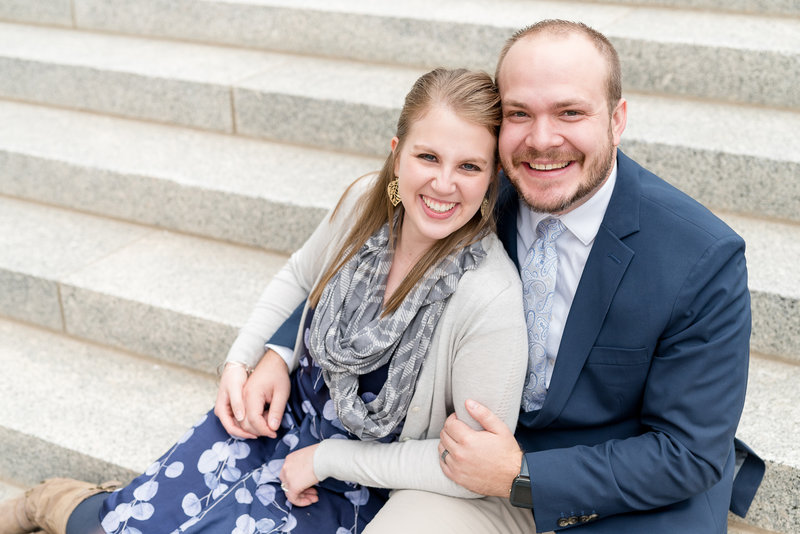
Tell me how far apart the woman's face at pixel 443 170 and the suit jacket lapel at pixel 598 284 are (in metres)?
0.28

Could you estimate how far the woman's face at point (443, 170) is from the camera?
5.74 ft

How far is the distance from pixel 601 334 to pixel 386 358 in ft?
1.55

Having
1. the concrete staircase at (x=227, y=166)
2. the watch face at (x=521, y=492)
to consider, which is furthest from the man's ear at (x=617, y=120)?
the concrete staircase at (x=227, y=166)

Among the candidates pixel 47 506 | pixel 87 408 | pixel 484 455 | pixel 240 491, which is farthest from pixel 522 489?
pixel 87 408

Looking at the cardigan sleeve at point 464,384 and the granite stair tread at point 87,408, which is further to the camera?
the granite stair tread at point 87,408

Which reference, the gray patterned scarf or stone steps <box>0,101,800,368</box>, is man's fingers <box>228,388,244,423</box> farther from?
stone steps <box>0,101,800,368</box>

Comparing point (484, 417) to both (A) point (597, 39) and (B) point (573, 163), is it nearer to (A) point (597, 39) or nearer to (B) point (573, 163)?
(B) point (573, 163)

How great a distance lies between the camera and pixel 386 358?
1865 mm

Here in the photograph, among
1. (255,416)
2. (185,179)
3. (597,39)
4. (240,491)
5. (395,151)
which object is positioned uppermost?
(597,39)

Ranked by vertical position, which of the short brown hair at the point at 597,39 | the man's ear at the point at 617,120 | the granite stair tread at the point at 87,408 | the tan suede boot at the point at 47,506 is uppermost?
the short brown hair at the point at 597,39

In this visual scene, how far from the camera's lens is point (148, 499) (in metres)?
1.95

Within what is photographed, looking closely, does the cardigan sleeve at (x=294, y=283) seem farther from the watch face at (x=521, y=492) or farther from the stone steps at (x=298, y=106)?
the stone steps at (x=298, y=106)

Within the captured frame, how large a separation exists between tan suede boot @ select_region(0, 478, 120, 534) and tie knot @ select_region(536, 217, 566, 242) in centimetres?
141

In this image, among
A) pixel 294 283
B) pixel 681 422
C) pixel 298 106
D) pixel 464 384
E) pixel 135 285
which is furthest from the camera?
pixel 298 106
